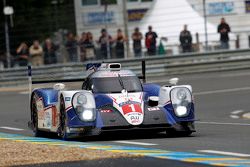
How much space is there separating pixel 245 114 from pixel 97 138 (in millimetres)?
A: 5283

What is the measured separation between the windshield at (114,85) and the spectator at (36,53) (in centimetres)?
1652

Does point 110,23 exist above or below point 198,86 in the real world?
above

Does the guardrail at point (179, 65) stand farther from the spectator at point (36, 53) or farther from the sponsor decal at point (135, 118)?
the sponsor decal at point (135, 118)

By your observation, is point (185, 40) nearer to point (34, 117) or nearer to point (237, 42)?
point (237, 42)

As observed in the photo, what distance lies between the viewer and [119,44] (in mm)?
29625

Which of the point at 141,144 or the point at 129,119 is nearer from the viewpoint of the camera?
the point at 141,144

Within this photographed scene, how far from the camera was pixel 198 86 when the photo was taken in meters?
26.2

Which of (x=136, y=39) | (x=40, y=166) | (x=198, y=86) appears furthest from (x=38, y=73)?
(x=40, y=166)

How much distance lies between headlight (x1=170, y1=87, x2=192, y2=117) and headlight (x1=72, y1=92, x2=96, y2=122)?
51.1 inches

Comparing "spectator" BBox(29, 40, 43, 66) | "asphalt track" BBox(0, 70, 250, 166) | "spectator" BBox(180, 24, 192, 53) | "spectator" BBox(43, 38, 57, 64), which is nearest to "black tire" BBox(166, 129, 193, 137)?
"asphalt track" BBox(0, 70, 250, 166)

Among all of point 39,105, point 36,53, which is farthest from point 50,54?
point 39,105

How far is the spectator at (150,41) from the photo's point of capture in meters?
29.3

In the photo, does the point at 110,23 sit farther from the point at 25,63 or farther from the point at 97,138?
the point at 97,138

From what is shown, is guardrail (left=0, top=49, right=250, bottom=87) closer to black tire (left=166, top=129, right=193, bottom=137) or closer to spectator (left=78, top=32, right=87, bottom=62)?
spectator (left=78, top=32, right=87, bottom=62)
